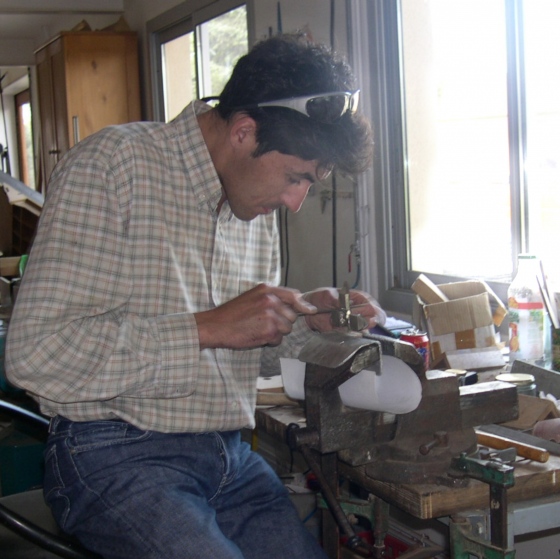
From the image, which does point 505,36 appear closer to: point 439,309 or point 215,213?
point 439,309

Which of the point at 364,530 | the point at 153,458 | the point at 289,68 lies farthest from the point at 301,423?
the point at 364,530

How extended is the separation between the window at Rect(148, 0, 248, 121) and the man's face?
7.16 ft

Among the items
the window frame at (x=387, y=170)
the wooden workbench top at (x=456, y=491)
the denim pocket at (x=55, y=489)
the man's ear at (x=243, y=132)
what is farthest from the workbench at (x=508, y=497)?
the window frame at (x=387, y=170)

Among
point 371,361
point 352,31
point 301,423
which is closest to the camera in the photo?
point 371,361

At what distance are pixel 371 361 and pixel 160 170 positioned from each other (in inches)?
19.3

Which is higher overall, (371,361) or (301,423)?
(371,361)

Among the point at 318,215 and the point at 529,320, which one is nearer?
the point at 529,320

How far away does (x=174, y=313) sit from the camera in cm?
129

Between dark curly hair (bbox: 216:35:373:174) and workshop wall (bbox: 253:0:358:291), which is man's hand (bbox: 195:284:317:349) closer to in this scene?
dark curly hair (bbox: 216:35:373:174)

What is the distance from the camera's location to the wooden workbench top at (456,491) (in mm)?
1178

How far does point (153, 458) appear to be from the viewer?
125 centimetres

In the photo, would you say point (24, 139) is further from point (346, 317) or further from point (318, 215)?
point (346, 317)

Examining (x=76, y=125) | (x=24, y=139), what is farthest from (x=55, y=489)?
(x=24, y=139)

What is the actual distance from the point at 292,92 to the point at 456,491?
2.33ft
